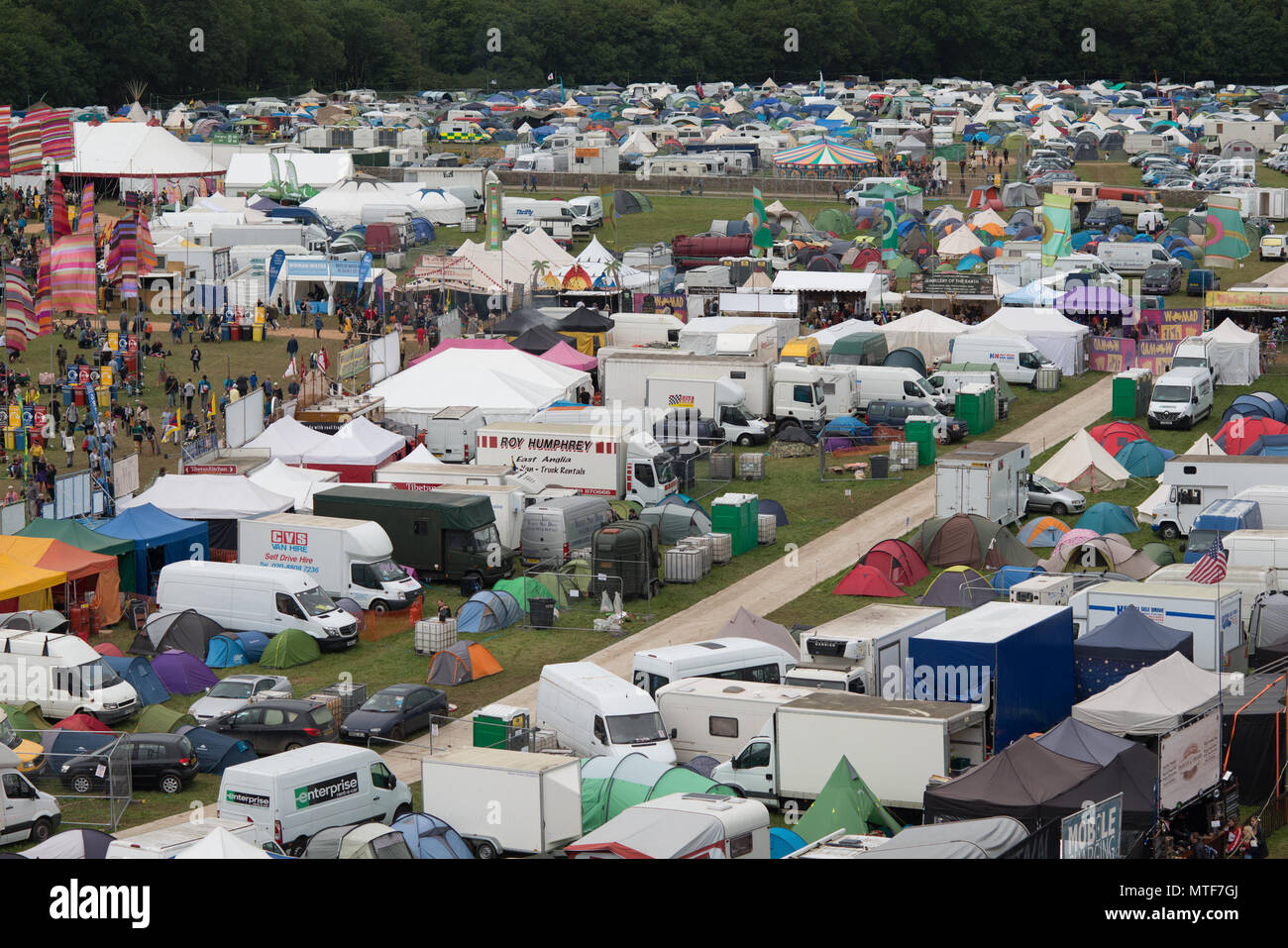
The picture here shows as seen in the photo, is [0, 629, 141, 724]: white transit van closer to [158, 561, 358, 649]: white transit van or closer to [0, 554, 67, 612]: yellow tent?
[0, 554, 67, 612]: yellow tent

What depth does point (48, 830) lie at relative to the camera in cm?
1758

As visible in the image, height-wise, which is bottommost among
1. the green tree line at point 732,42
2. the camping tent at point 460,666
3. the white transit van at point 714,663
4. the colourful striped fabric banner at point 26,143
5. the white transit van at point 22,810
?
the camping tent at point 460,666

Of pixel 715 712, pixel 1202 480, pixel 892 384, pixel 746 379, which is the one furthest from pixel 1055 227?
pixel 715 712

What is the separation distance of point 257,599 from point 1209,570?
41.5ft

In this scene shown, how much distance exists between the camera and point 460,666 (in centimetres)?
2289

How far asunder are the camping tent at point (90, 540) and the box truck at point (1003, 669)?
1229cm

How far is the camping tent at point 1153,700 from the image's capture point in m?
17.9

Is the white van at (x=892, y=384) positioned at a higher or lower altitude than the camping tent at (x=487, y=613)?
higher

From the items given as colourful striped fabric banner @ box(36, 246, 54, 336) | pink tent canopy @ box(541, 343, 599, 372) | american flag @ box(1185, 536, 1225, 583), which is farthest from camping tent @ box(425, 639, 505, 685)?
colourful striped fabric banner @ box(36, 246, 54, 336)

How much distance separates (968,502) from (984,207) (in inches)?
1604

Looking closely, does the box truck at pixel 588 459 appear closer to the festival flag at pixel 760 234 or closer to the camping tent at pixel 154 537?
the camping tent at pixel 154 537

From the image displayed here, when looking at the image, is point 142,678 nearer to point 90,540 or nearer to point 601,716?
point 90,540

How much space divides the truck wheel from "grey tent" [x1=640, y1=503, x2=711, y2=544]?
13024mm

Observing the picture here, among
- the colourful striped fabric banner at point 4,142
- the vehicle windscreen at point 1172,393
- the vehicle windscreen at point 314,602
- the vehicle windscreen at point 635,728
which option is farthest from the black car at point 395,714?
the colourful striped fabric banner at point 4,142
